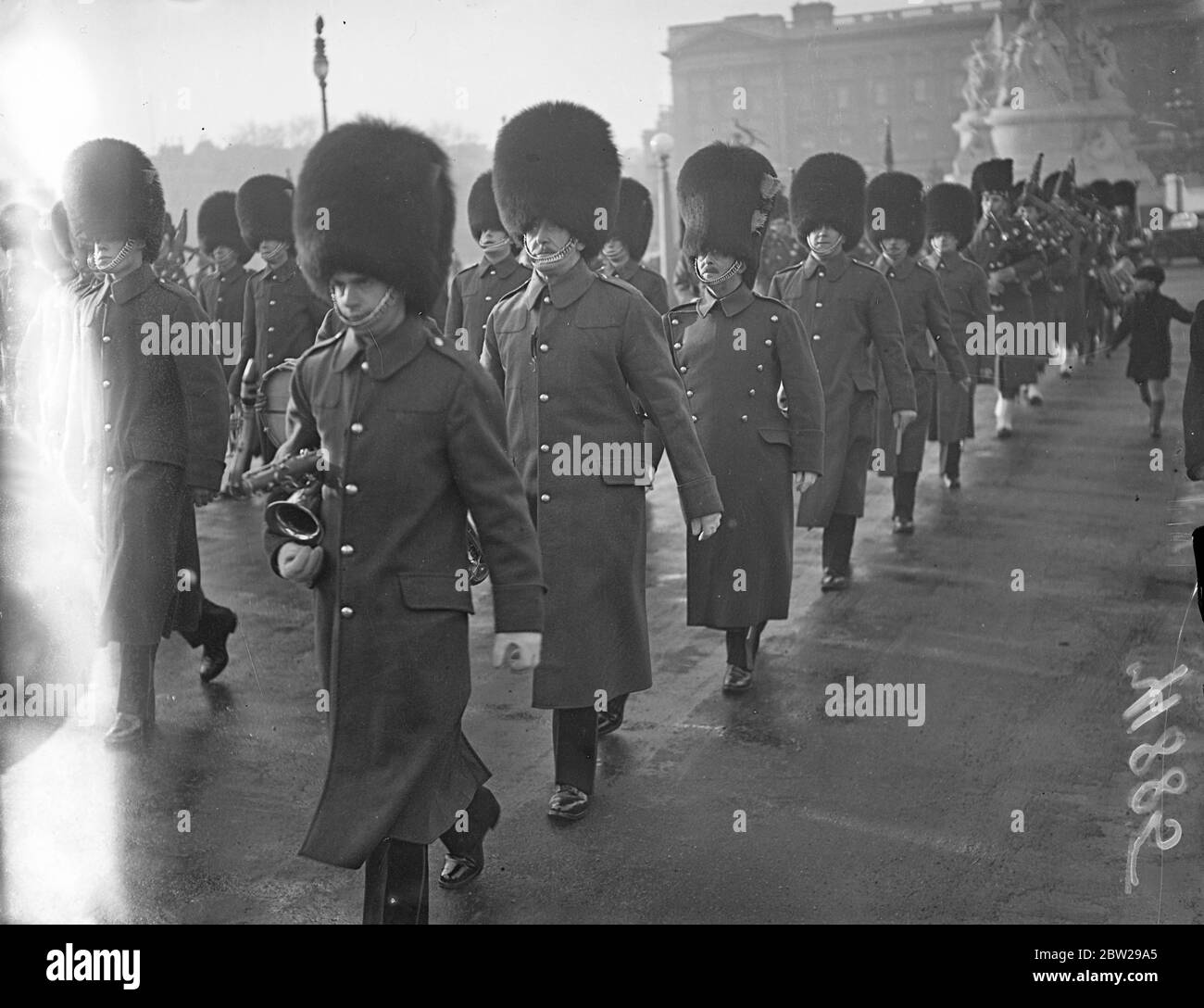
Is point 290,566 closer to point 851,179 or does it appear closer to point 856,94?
point 851,179

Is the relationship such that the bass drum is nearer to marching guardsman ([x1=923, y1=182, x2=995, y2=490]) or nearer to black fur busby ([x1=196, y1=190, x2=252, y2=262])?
marching guardsman ([x1=923, y1=182, x2=995, y2=490])

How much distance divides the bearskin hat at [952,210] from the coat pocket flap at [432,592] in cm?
1007

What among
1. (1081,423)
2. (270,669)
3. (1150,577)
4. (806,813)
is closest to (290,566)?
(806,813)

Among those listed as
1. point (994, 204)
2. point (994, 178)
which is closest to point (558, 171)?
point (994, 204)

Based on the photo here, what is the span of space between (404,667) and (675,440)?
62.0 inches

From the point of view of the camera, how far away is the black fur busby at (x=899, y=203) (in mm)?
10938

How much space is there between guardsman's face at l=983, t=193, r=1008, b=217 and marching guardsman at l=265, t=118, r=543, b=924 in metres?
11.4

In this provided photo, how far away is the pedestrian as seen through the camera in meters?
12.3

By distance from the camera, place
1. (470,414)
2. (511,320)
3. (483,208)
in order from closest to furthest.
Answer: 1. (470,414)
2. (511,320)
3. (483,208)

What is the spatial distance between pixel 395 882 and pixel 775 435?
3.10m

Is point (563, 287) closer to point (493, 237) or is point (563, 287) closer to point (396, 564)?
point (396, 564)

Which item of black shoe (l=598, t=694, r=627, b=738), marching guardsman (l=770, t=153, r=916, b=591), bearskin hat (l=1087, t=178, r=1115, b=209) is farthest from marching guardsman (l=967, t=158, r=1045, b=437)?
black shoe (l=598, t=694, r=627, b=738)

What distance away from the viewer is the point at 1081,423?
13883 mm

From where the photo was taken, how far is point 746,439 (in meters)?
6.34
